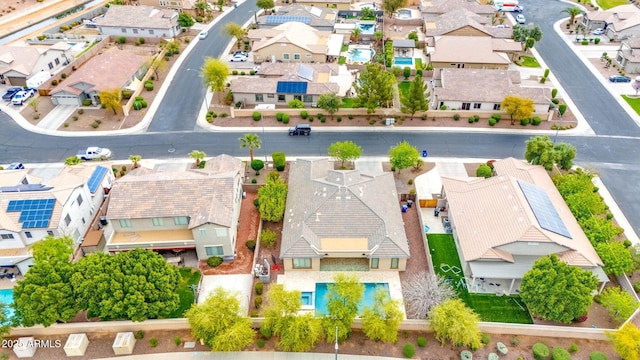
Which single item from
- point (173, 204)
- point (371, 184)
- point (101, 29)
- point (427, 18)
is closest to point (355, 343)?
point (371, 184)

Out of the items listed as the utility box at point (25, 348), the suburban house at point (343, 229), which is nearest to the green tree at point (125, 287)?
the utility box at point (25, 348)

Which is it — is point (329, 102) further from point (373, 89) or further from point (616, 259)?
point (616, 259)

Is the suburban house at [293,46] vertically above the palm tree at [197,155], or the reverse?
the suburban house at [293,46]

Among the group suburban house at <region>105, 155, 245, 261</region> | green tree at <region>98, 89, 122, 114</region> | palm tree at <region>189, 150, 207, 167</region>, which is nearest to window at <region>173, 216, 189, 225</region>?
suburban house at <region>105, 155, 245, 261</region>

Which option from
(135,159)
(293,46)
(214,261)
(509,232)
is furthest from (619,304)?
(293,46)

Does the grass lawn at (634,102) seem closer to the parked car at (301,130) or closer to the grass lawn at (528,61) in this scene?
the grass lawn at (528,61)
